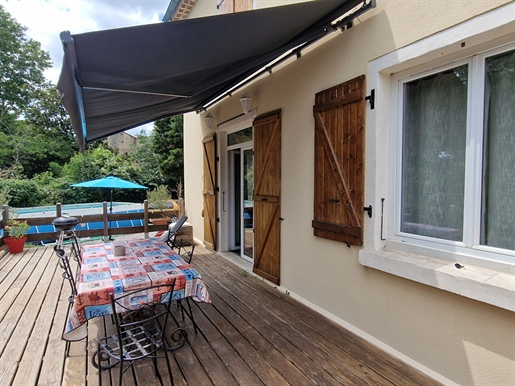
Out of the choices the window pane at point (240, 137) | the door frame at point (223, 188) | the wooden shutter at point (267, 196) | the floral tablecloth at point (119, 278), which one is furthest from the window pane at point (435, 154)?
the door frame at point (223, 188)

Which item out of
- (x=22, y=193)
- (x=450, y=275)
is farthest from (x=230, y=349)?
(x=22, y=193)

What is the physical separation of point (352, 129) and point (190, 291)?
2135 mm

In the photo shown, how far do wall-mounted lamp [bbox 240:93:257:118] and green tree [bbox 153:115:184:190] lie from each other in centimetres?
1054

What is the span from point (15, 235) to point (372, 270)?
270 inches

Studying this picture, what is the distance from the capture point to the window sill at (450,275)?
5.72 ft

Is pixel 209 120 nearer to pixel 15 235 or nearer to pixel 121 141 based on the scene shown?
pixel 15 235

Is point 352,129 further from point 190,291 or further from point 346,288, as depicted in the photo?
point 190,291

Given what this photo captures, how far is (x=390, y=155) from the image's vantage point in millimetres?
2605

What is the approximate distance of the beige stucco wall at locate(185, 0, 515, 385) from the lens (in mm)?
1928

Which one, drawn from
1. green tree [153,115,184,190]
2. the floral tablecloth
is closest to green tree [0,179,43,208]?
green tree [153,115,184,190]

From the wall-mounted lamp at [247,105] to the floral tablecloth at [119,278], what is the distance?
241cm

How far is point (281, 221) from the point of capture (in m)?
3.94


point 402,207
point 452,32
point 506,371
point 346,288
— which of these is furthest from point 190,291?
point 452,32

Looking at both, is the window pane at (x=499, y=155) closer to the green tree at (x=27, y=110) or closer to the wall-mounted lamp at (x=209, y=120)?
the wall-mounted lamp at (x=209, y=120)
